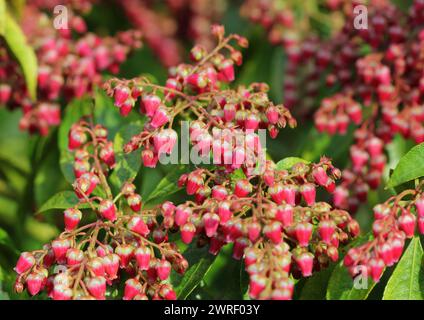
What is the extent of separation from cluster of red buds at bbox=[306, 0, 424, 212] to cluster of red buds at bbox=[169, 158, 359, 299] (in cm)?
57

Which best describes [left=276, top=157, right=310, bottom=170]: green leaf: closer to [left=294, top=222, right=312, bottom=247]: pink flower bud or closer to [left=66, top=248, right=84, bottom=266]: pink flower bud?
[left=294, top=222, right=312, bottom=247]: pink flower bud

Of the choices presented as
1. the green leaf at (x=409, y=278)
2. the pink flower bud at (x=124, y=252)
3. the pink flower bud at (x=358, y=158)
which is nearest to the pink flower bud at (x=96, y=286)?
the pink flower bud at (x=124, y=252)

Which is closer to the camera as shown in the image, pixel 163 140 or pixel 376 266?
pixel 376 266

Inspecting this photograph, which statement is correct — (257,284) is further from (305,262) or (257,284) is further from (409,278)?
Answer: (409,278)

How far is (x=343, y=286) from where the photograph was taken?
1.79m

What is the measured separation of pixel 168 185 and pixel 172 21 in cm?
220

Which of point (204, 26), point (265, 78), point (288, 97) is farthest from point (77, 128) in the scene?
point (204, 26)

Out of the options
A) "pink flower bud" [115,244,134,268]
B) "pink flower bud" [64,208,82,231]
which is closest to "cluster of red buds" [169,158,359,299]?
"pink flower bud" [115,244,134,268]

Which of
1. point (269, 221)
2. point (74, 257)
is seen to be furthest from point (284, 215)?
point (74, 257)

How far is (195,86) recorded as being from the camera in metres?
2.04

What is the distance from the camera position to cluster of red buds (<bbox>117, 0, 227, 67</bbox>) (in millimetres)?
3758

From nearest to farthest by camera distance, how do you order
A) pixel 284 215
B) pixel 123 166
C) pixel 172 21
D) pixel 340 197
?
pixel 284 215 → pixel 123 166 → pixel 340 197 → pixel 172 21

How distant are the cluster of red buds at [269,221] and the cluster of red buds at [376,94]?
57 centimetres

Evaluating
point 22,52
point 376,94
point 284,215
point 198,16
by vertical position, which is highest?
point 198,16
